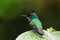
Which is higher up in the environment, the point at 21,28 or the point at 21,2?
the point at 21,2

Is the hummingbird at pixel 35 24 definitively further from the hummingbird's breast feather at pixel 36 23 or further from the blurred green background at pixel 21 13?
the blurred green background at pixel 21 13

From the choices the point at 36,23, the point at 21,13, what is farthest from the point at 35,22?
the point at 21,13

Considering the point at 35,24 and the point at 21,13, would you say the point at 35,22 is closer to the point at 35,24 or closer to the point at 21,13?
the point at 35,24

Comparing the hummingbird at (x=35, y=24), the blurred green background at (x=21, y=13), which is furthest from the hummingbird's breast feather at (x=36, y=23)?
the blurred green background at (x=21, y=13)

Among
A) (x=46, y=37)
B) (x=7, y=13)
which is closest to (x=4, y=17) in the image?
(x=7, y=13)

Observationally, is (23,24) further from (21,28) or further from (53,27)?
(53,27)

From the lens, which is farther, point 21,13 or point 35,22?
point 21,13

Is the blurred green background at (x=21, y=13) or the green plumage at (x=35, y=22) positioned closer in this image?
the green plumage at (x=35, y=22)

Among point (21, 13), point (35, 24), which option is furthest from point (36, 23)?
point (21, 13)
